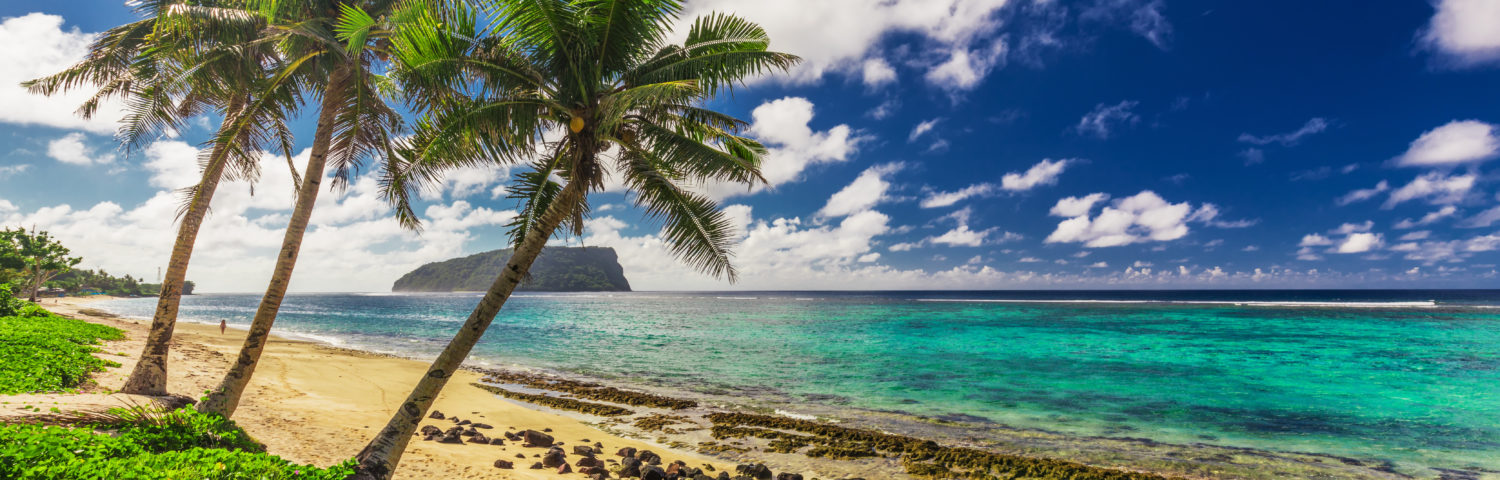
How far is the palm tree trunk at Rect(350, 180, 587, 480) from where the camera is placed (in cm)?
611

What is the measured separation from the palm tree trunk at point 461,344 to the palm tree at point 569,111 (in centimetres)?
1

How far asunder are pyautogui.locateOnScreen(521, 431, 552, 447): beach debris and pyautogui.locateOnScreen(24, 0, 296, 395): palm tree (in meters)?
5.50

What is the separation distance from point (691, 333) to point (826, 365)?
19.0m

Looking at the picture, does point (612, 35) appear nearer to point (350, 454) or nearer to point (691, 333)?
point (350, 454)

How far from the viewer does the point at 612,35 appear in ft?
20.6

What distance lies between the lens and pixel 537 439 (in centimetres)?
1072

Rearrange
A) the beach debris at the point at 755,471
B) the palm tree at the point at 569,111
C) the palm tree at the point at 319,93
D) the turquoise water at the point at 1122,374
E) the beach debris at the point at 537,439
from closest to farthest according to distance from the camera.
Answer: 1. the palm tree at the point at 569,111
2. the palm tree at the point at 319,93
3. the beach debris at the point at 755,471
4. the beach debris at the point at 537,439
5. the turquoise water at the point at 1122,374

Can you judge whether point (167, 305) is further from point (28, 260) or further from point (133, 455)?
point (28, 260)

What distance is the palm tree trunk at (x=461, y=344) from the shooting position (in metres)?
6.11

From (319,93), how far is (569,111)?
5826mm

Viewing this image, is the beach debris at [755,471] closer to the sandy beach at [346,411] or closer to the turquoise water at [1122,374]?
the sandy beach at [346,411]

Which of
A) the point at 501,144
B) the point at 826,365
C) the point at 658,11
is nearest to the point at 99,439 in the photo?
the point at 501,144

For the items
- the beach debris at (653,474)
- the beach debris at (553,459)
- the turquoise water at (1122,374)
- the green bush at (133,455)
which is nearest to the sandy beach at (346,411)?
the beach debris at (553,459)

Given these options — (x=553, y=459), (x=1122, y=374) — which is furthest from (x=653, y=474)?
(x=1122, y=374)
